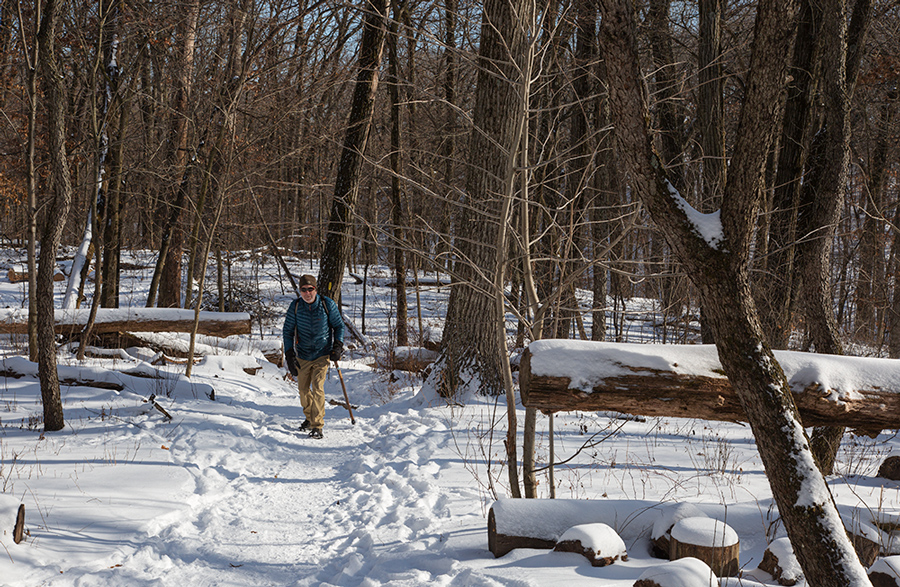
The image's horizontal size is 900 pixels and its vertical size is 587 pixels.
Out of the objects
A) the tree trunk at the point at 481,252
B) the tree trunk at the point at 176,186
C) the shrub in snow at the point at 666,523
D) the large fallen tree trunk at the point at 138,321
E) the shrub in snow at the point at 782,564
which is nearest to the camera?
the shrub in snow at the point at 782,564

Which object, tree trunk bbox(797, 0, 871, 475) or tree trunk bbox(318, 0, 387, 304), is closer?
tree trunk bbox(797, 0, 871, 475)

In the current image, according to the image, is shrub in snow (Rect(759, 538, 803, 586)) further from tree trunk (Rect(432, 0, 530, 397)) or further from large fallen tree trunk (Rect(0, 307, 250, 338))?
large fallen tree trunk (Rect(0, 307, 250, 338))

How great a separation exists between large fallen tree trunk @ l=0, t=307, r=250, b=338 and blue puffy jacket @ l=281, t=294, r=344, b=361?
3.86 metres

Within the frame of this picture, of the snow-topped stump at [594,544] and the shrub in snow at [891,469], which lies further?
the shrub in snow at [891,469]

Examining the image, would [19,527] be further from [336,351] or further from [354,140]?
[354,140]

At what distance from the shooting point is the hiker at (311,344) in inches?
294

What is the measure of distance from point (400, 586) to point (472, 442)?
359 cm

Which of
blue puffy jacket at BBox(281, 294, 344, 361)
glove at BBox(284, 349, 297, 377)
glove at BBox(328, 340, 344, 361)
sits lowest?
glove at BBox(284, 349, 297, 377)

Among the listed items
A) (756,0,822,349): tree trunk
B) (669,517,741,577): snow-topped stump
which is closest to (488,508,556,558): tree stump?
(669,517,741,577): snow-topped stump

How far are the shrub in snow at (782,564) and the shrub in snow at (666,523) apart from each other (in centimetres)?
42

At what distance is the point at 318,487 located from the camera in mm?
5441

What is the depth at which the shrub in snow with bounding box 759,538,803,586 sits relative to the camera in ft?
9.87

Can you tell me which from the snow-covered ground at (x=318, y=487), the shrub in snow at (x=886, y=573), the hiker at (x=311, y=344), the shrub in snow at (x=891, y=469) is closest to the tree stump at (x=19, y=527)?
the snow-covered ground at (x=318, y=487)

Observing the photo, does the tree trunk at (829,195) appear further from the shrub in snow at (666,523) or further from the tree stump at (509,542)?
the tree stump at (509,542)
